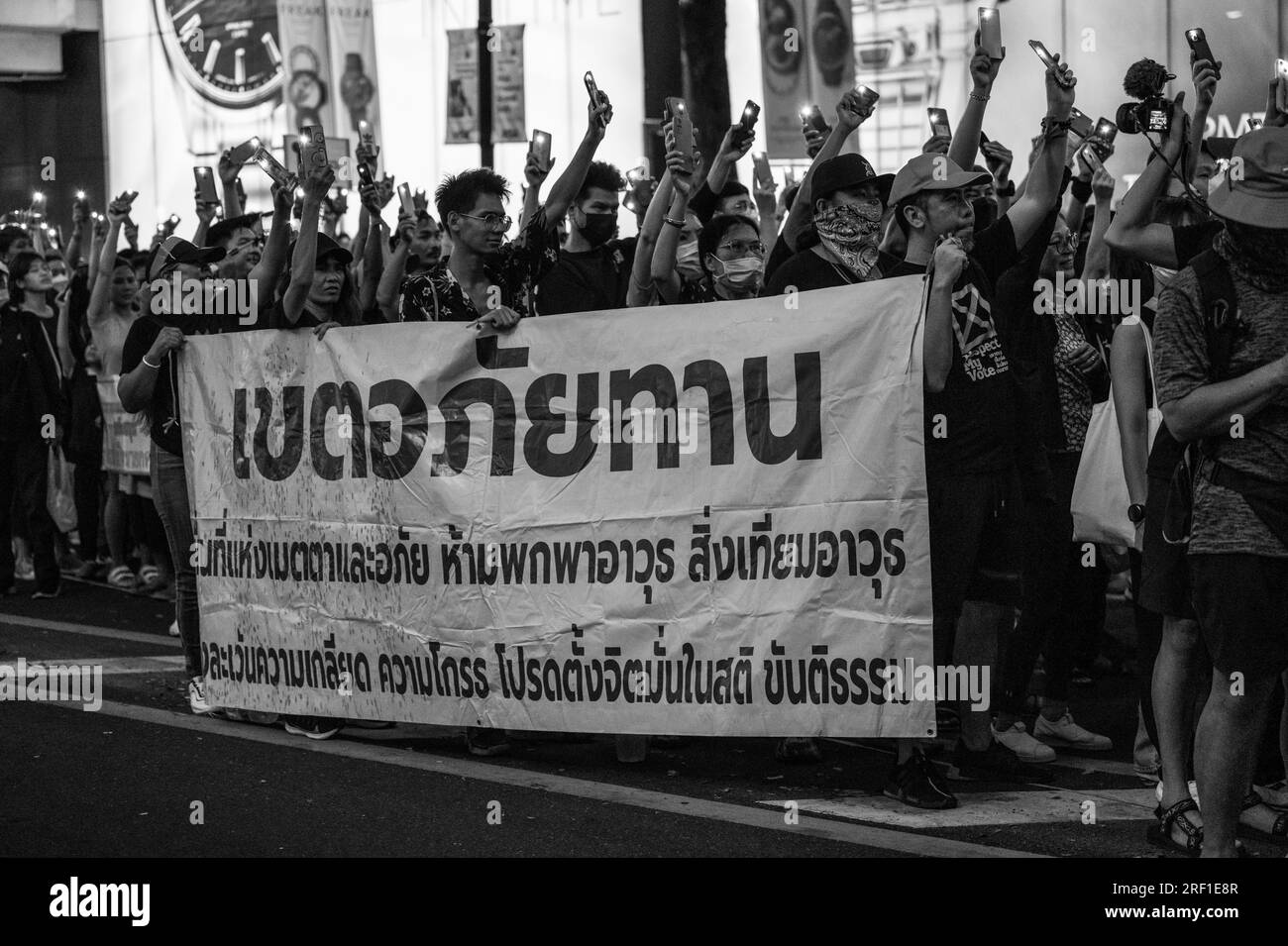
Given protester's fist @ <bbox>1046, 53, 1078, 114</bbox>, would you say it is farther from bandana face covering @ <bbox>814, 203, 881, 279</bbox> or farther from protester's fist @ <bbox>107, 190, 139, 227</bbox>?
protester's fist @ <bbox>107, 190, 139, 227</bbox>

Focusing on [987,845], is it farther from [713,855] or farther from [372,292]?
[372,292]

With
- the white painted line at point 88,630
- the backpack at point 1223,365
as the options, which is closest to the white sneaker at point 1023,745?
the backpack at point 1223,365

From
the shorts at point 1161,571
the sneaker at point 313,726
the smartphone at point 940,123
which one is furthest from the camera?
the smartphone at point 940,123

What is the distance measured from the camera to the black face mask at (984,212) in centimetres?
652

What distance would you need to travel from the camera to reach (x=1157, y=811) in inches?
205

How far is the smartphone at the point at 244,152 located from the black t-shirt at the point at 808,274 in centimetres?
212

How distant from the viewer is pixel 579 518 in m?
6.25

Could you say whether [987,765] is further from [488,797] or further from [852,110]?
[852,110]

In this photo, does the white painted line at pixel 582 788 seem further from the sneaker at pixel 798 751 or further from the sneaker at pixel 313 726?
the sneaker at pixel 798 751

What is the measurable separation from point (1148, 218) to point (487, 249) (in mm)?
2701

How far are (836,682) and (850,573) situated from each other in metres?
0.36

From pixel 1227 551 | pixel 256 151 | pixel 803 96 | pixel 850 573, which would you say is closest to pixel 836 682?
pixel 850 573

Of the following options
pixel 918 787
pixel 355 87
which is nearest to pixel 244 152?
pixel 918 787

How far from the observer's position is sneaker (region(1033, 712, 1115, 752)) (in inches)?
257
